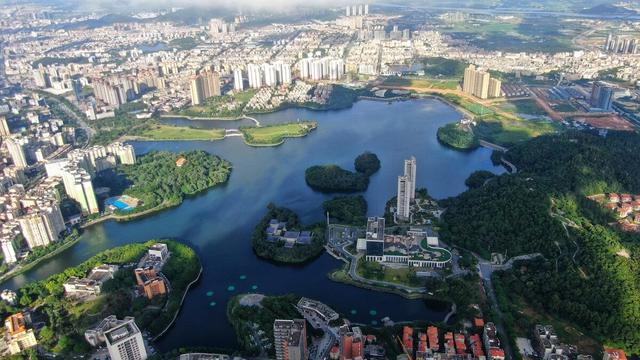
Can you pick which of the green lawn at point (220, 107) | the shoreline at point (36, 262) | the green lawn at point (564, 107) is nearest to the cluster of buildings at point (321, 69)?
the green lawn at point (220, 107)

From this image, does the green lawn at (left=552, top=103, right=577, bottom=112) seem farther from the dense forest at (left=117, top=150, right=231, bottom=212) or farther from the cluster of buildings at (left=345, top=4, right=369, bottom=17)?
the cluster of buildings at (left=345, top=4, right=369, bottom=17)

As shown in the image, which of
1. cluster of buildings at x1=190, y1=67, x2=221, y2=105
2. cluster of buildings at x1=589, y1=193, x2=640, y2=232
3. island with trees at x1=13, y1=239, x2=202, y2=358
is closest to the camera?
island with trees at x1=13, y1=239, x2=202, y2=358

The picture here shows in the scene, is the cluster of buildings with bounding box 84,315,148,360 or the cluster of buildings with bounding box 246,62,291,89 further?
the cluster of buildings with bounding box 246,62,291,89

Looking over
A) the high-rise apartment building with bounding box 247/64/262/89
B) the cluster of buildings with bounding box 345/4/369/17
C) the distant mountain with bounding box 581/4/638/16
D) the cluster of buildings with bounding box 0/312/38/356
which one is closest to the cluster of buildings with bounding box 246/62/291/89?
the high-rise apartment building with bounding box 247/64/262/89

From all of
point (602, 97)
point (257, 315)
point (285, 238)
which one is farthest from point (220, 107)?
point (602, 97)

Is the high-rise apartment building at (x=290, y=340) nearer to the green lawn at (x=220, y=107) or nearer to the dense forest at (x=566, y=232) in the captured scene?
the dense forest at (x=566, y=232)
